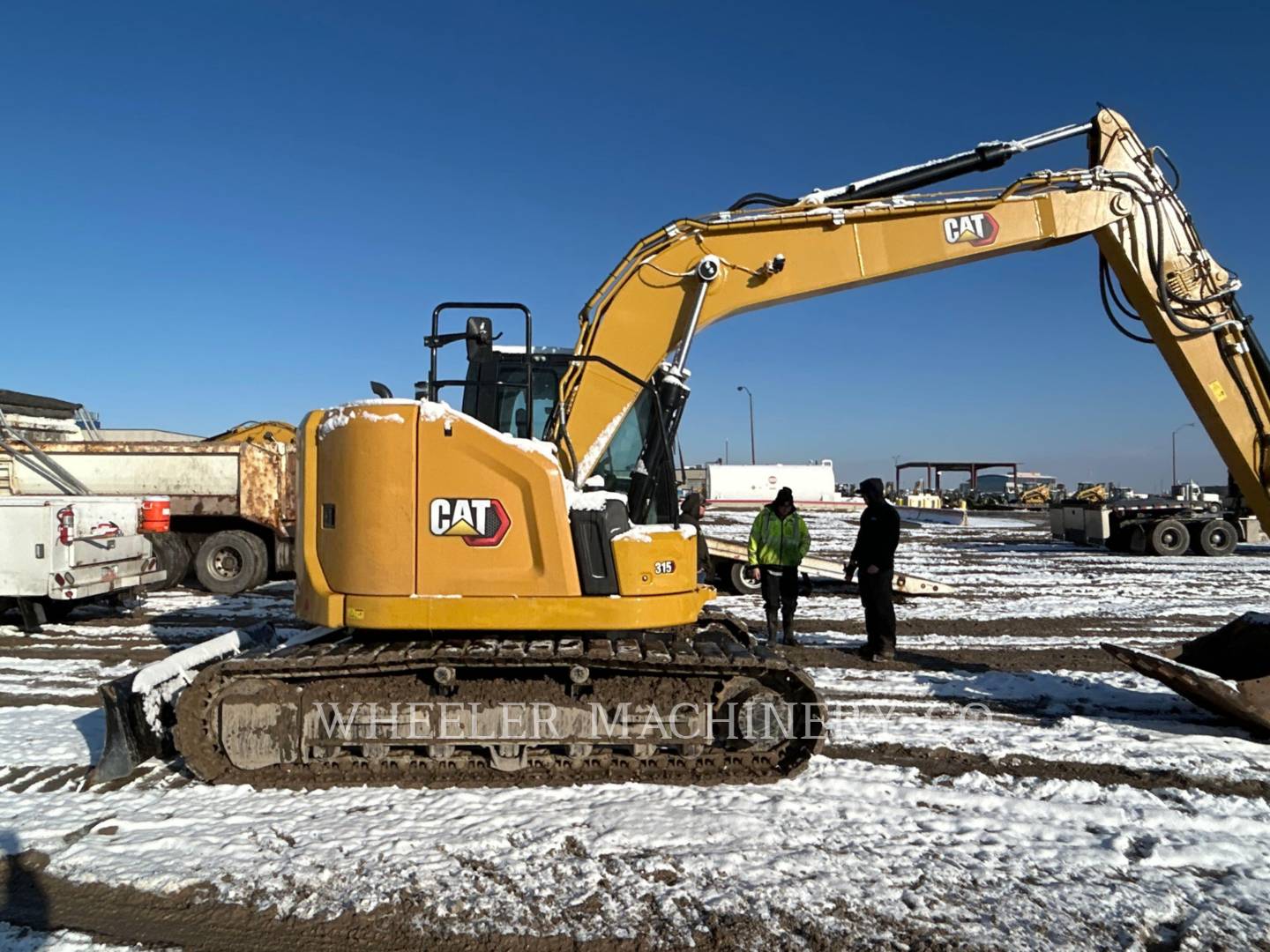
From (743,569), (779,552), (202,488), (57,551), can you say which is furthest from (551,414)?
(202,488)

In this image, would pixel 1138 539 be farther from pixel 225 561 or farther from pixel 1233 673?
pixel 225 561

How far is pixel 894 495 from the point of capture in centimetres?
5809

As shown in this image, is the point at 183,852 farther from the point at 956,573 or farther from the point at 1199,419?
the point at 956,573

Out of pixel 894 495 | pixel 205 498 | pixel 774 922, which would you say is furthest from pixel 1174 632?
pixel 894 495

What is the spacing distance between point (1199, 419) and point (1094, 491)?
26481 mm

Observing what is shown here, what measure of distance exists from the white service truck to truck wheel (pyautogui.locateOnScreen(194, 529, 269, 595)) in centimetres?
301

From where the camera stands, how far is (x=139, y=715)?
199 inches

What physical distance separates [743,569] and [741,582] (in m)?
0.20

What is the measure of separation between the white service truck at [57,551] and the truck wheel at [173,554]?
2.66 m

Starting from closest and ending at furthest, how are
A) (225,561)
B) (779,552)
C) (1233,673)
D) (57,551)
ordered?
(1233,673)
(779,552)
(57,551)
(225,561)

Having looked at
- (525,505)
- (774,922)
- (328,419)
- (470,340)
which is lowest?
(774,922)

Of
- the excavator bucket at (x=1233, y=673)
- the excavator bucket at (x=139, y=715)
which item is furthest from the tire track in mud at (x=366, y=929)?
the excavator bucket at (x=1233, y=673)

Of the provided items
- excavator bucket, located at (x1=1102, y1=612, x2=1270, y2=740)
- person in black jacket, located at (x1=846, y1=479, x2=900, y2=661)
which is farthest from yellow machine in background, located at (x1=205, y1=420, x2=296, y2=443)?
excavator bucket, located at (x1=1102, y1=612, x2=1270, y2=740)

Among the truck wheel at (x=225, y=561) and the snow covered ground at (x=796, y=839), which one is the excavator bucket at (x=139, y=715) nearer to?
the snow covered ground at (x=796, y=839)
